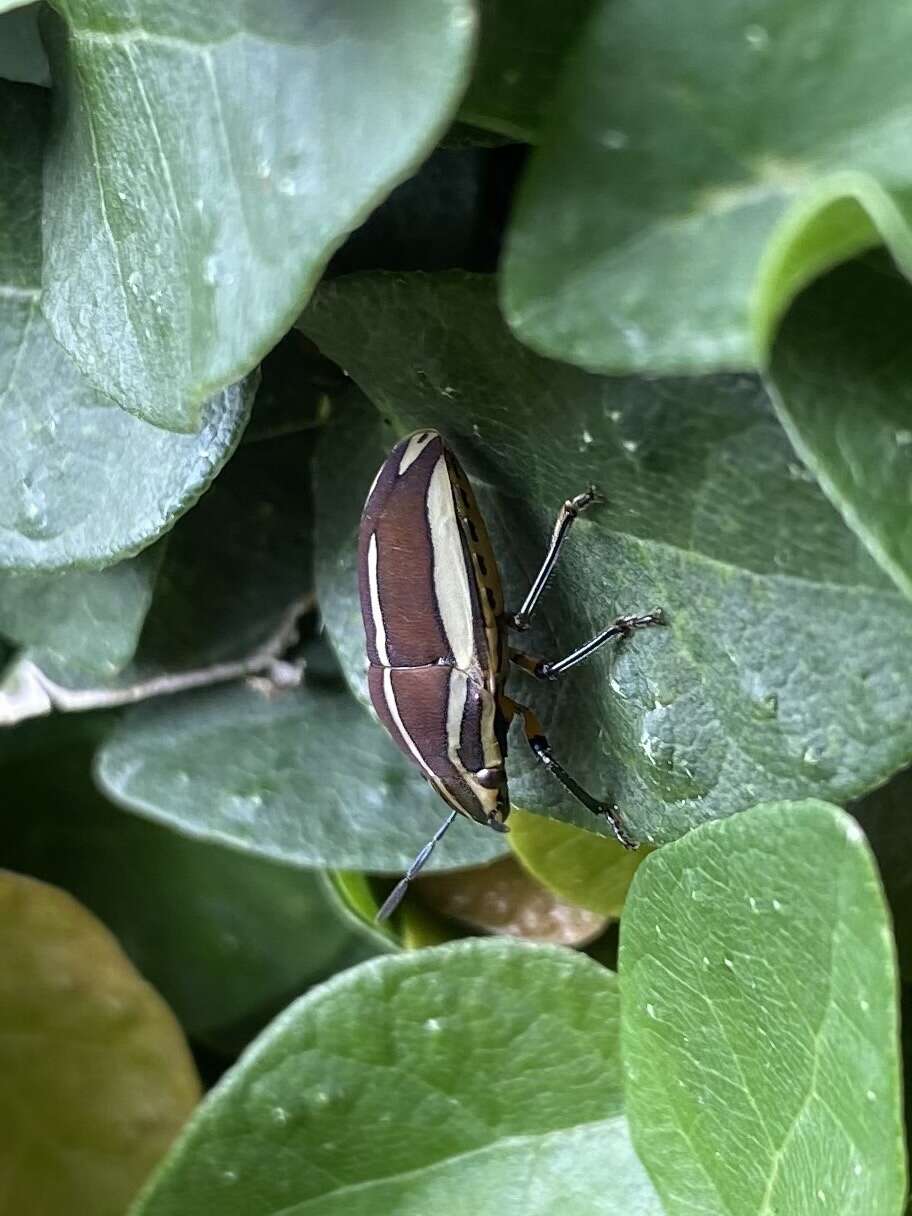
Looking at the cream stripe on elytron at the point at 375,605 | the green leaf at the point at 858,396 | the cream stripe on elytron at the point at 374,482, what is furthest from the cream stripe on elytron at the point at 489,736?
the green leaf at the point at 858,396

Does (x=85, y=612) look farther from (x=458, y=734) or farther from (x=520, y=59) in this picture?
(x=520, y=59)

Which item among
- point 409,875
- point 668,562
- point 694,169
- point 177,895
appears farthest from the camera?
point 177,895

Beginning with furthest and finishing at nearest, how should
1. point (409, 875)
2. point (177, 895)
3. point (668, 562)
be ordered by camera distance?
point (177, 895), point (409, 875), point (668, 562)

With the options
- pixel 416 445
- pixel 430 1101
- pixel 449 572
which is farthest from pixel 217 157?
pixel 430 1101

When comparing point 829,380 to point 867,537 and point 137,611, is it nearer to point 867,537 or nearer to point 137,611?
point 867,537

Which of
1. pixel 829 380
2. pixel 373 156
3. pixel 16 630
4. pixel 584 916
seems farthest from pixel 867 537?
pixel 16 630

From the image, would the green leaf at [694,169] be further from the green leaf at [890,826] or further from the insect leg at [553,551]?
the green leaf at [890,826]

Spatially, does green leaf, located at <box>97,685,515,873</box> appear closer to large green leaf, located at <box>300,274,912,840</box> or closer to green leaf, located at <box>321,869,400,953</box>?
green leaf, located at <box>321,869,400,953</box>
